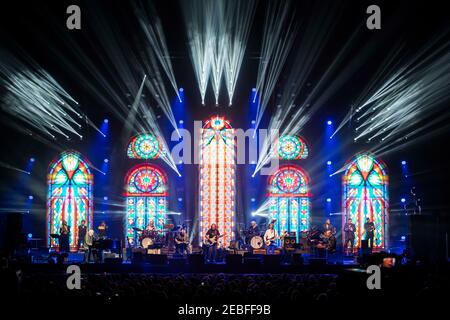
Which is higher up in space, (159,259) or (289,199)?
(289,199)

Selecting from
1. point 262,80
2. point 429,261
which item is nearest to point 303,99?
point 262,80

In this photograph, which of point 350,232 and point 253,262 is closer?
point 253,262

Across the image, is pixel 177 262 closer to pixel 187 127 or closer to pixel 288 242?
pixel 288 242

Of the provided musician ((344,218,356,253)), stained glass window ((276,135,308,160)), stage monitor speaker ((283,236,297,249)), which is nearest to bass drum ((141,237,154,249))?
stage monitor speaker ((283,236,297,249))

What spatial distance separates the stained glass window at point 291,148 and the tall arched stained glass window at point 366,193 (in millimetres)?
1835

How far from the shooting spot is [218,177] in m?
24.1

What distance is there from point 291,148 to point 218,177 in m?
3.04

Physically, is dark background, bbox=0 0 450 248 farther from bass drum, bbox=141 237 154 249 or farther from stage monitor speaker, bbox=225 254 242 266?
stage monitor speaker, bbox=225 254 242 266

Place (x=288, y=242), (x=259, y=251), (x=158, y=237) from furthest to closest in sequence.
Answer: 1. (x=158, y=237)
2. (x=259, y=251)
3. (x=288, y=242)

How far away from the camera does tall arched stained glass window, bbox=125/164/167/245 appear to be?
942 inches

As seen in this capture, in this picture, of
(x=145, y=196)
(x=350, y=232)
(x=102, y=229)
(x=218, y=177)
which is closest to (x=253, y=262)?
(x=350, y=232)

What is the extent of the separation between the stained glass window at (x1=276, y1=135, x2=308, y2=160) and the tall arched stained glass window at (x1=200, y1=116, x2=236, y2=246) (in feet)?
6.04

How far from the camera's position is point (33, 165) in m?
23.8

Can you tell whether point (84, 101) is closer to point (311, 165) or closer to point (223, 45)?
point (223, 45)
